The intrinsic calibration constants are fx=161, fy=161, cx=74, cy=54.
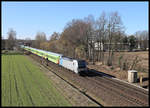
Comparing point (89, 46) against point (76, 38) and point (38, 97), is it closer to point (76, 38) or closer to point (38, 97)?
point (76, 38)

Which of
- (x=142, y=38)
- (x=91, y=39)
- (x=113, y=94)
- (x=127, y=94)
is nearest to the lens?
(x=113, y=94)

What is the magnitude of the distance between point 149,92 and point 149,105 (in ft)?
11.7

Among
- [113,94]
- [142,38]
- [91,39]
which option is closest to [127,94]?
[113,94]

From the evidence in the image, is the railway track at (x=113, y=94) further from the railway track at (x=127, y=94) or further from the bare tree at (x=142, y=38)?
the bare tree at (x=142, y=38)

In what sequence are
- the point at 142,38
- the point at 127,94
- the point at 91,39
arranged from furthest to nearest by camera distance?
the point at 142,38
the point at 91,39
the point at 127,94

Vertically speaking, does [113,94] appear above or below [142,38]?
below

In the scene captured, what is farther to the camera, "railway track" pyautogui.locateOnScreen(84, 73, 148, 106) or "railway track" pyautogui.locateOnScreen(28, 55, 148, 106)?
"railway track" pyautogui.locateOnScreen(84, 73, 148, 106)

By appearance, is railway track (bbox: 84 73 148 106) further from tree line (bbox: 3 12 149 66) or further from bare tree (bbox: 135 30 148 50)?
bare tree (bbox: 135 30 148 50)

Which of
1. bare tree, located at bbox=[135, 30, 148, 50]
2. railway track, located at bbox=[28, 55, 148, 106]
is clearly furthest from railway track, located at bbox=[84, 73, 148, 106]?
bare tree, located at bbox=[135, 30, 148, 50]

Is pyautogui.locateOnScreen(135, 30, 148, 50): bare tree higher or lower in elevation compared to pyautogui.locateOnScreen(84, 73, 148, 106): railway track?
higher

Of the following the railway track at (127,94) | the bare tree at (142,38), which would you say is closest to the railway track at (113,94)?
the railway track at (127,94)

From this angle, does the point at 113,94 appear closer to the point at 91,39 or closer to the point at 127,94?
the point at 127,94

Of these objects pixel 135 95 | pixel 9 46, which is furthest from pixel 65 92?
pixel 9 46

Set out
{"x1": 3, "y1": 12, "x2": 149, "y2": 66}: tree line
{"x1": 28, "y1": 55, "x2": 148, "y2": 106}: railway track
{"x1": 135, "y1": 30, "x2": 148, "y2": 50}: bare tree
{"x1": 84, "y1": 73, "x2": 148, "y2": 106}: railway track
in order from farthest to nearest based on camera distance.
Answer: {"x1": 135, "y1": 30, "x2": 148, "y2": 50}: bare tree
{"x1": 3, "y1": 12, "x2": 149, "y2": 66}: tree line
{"x1": 84, "y1": 73, "x2": 148, "y2": 106}: railway track
{"x1": 28, "y1": 55, "x2": 148, "y2": 106}: railway track
